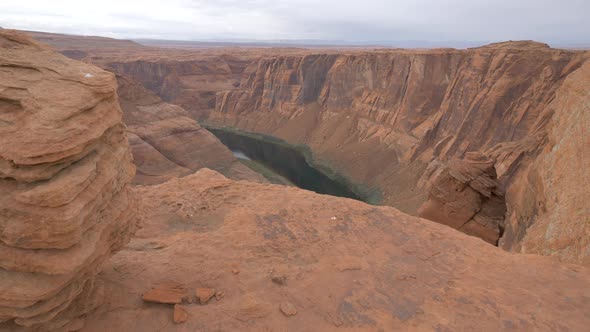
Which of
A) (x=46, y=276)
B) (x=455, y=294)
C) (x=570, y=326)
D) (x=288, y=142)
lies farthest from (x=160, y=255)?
(x=288, y=142)

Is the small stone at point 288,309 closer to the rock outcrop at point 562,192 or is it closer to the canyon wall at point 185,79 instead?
the rock outcrop at point 562,192

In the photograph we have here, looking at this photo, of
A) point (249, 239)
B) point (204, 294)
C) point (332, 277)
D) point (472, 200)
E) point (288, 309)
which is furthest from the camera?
point (472, 200)

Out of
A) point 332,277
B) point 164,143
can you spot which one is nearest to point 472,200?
point 332,277

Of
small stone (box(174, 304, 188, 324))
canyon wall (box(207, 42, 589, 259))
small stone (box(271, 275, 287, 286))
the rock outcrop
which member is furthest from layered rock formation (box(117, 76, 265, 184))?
the rock outcrop

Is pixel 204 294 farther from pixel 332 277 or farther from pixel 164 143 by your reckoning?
pixel 164 143

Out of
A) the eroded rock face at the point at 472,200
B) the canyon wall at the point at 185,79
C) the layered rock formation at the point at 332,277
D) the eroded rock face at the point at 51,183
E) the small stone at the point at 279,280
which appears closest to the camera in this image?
the eroded rock face at the point at 51,183

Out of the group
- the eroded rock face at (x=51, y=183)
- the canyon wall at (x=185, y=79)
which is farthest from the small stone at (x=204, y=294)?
the canyon wall at (x=185, y=79)
